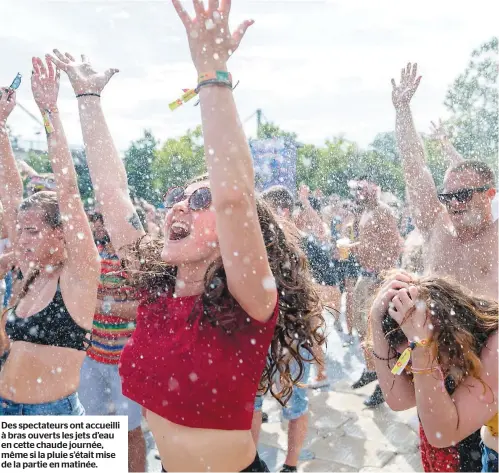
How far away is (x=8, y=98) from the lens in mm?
3006

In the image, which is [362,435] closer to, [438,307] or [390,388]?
[390,388]

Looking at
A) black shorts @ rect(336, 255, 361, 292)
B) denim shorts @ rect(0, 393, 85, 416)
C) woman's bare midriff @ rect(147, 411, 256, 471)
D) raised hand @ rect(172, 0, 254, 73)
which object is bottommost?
black shorts @ rect(336, 255, 361, 292)

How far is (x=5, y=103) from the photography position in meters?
2.96

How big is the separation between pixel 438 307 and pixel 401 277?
0.52 ft

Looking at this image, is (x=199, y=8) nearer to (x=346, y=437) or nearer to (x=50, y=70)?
(x=50, y=70)

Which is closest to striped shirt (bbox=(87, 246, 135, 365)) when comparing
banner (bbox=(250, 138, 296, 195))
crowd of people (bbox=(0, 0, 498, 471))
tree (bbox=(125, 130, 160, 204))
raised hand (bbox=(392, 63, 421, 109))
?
crowd of people (bbox=(0, 0, 498, 471))

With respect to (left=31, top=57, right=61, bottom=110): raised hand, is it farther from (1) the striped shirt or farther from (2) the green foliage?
(2) the green foliage

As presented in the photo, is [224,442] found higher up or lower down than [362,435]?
higher up

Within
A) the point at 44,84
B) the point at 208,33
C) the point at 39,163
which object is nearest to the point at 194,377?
the point at 208,33

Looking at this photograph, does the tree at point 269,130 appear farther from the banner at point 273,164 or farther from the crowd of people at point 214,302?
the crowd of people at point 214,302

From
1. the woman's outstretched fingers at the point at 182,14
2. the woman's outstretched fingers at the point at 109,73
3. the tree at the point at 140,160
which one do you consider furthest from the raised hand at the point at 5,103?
the tree at the point at 140,160

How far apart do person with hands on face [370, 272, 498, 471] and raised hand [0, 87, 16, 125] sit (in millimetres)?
2407

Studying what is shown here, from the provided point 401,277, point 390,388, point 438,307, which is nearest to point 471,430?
point 390,388

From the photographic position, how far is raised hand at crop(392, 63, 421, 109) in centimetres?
310
